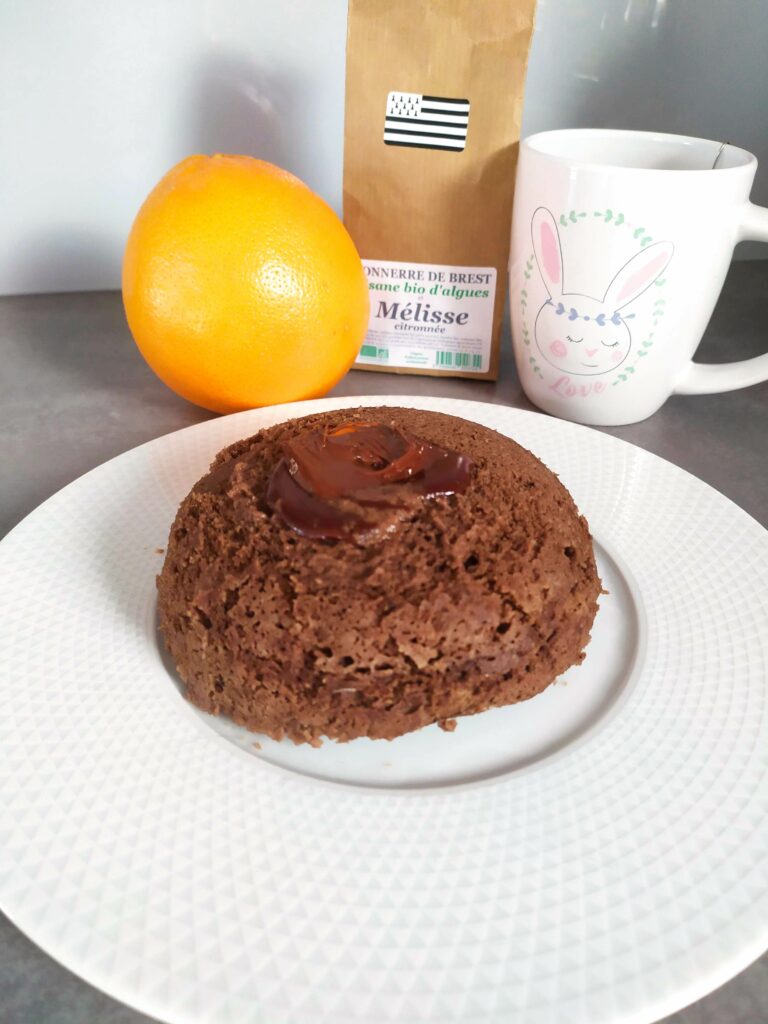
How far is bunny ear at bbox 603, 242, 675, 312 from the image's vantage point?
0.87 meters

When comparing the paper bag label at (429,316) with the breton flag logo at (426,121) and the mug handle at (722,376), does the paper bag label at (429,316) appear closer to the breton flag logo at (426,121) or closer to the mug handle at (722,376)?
the breton flag logo at (426,121)

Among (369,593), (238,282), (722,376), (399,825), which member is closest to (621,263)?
(722,376)

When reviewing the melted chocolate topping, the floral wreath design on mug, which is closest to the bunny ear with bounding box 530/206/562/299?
the floral wreath design on mug

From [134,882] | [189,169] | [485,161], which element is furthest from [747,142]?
[134,882]

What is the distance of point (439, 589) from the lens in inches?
23.3

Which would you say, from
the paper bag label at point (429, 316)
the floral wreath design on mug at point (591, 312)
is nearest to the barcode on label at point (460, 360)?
the paper bag label at point (429, 316)

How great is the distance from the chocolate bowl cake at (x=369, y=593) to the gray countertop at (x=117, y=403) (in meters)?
0.35

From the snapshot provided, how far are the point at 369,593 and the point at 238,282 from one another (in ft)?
1.46

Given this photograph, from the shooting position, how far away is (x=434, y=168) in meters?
0.99

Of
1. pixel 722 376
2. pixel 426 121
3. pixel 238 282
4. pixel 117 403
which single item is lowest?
pixel 117 403

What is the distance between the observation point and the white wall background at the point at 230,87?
1.15 meters

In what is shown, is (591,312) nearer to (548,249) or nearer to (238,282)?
(548,249)

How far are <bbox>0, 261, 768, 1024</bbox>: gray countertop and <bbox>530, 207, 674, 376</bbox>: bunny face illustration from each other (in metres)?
0.13

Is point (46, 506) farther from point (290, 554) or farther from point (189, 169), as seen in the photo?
point (189, 169)
